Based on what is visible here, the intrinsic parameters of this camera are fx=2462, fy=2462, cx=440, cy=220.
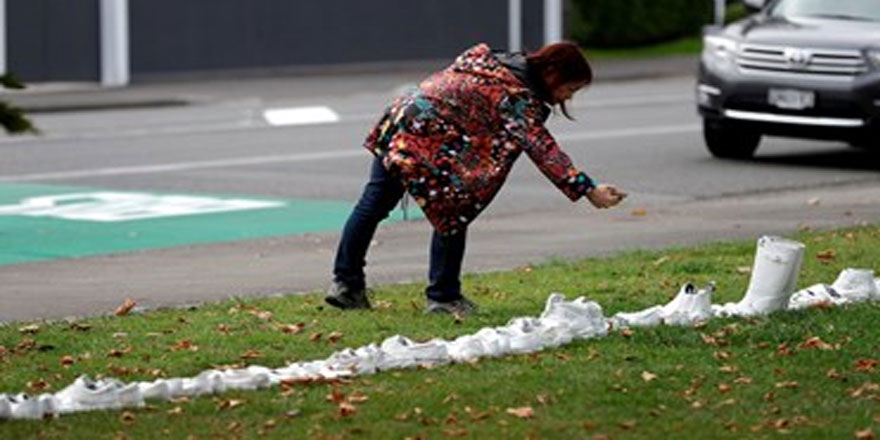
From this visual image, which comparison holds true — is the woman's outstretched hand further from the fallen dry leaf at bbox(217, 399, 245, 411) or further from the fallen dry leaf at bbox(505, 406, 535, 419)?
the fallen dry leaf at bbox(217, 399, 245, 411)

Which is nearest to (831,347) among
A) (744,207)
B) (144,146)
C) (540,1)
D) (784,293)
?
(784,293)

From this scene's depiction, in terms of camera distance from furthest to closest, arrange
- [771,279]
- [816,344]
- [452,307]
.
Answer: [452,307] → [771,279] → [816,344]

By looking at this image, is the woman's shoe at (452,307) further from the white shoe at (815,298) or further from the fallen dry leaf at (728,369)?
the fallen dry leaf at (728,369)

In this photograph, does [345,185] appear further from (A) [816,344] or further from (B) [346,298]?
(A) [816,344]

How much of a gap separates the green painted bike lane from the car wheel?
460cm

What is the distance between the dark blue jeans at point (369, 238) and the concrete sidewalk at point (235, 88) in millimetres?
16524

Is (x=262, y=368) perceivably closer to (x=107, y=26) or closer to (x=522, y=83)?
(x=522, y=83)

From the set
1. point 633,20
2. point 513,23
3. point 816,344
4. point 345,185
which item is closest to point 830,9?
point 345,185

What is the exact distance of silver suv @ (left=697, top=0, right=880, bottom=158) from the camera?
1964cm

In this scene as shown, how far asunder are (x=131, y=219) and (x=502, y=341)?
7030mm

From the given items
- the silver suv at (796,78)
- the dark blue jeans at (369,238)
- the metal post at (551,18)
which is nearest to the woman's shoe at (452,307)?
the dark blue jeans at (369,238)

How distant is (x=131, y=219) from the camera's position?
634 inches

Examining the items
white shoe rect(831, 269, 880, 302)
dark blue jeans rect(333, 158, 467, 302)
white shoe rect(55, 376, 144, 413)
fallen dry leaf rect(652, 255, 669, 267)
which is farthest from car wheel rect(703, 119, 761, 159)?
white shoe rect(55, 376, 144, 413)

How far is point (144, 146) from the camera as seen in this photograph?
2255cm
